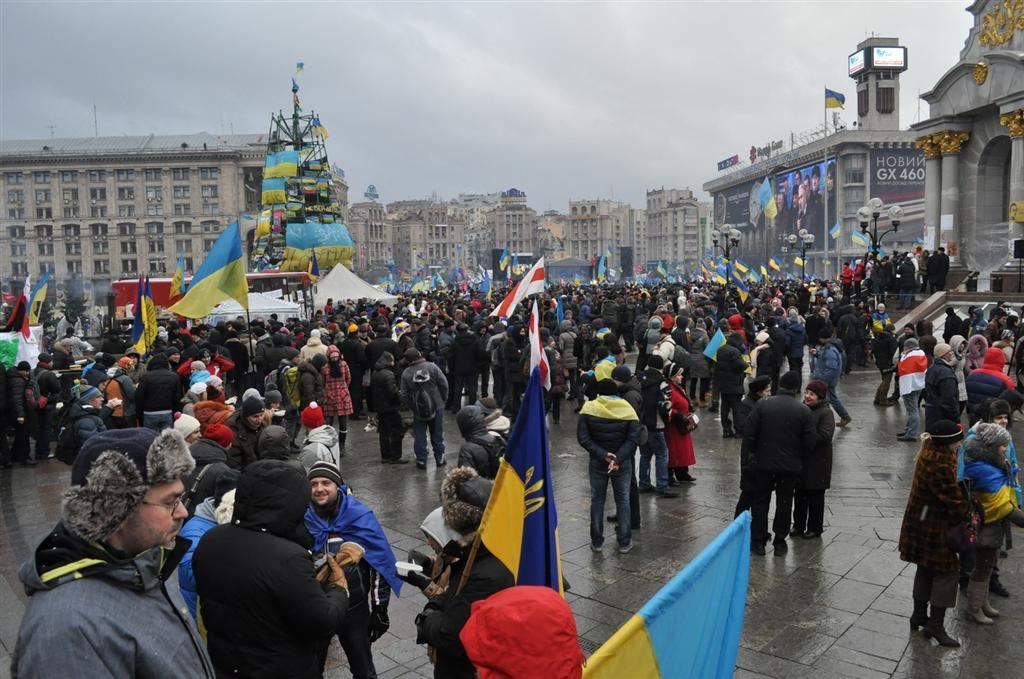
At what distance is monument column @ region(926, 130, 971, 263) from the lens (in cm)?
Answer: 2647

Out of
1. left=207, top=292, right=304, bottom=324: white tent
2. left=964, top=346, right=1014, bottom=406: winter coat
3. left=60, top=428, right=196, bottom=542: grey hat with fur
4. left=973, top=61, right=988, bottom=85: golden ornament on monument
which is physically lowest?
left=964, top=346, right=1014, bottom=406: winter coat

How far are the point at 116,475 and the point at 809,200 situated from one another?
84.4 meters

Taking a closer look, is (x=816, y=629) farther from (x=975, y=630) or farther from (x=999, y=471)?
(x=999, y=471)

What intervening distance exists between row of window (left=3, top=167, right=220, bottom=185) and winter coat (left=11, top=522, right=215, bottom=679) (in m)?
105

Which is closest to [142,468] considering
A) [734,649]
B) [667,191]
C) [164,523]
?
[164,523]

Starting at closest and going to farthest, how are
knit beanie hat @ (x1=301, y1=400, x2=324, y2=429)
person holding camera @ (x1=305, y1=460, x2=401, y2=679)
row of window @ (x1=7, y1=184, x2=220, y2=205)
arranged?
1. person holding camera @ (x1=305, y1=460, x2=401, y2=679)
2. knit beanie hat @ (x1=301, y1=400, x2=324, y2=429)
3. row of window @ (x1=7, y1=184, x2=220, y2=205)

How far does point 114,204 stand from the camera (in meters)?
98.6

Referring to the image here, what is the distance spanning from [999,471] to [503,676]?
15.4 feet

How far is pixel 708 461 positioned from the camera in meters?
10.3

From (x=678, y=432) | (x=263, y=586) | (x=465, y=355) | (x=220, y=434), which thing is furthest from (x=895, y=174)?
(x=263, y=586)

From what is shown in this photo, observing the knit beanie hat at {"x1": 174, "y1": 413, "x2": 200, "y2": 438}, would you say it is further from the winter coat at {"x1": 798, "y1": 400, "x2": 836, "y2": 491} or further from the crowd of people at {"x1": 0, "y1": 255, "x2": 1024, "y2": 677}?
the winter coat at {"x1": 798, "y1": 400, "x2": 836, "y2": 491}

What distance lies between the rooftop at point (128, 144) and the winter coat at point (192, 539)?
103m

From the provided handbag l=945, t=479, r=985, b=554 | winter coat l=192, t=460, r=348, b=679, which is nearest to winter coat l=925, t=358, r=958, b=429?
handbag l=945, t=479, r=985, b=554

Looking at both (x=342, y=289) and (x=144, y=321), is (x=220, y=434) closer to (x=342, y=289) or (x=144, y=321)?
(x=144, y=321)
